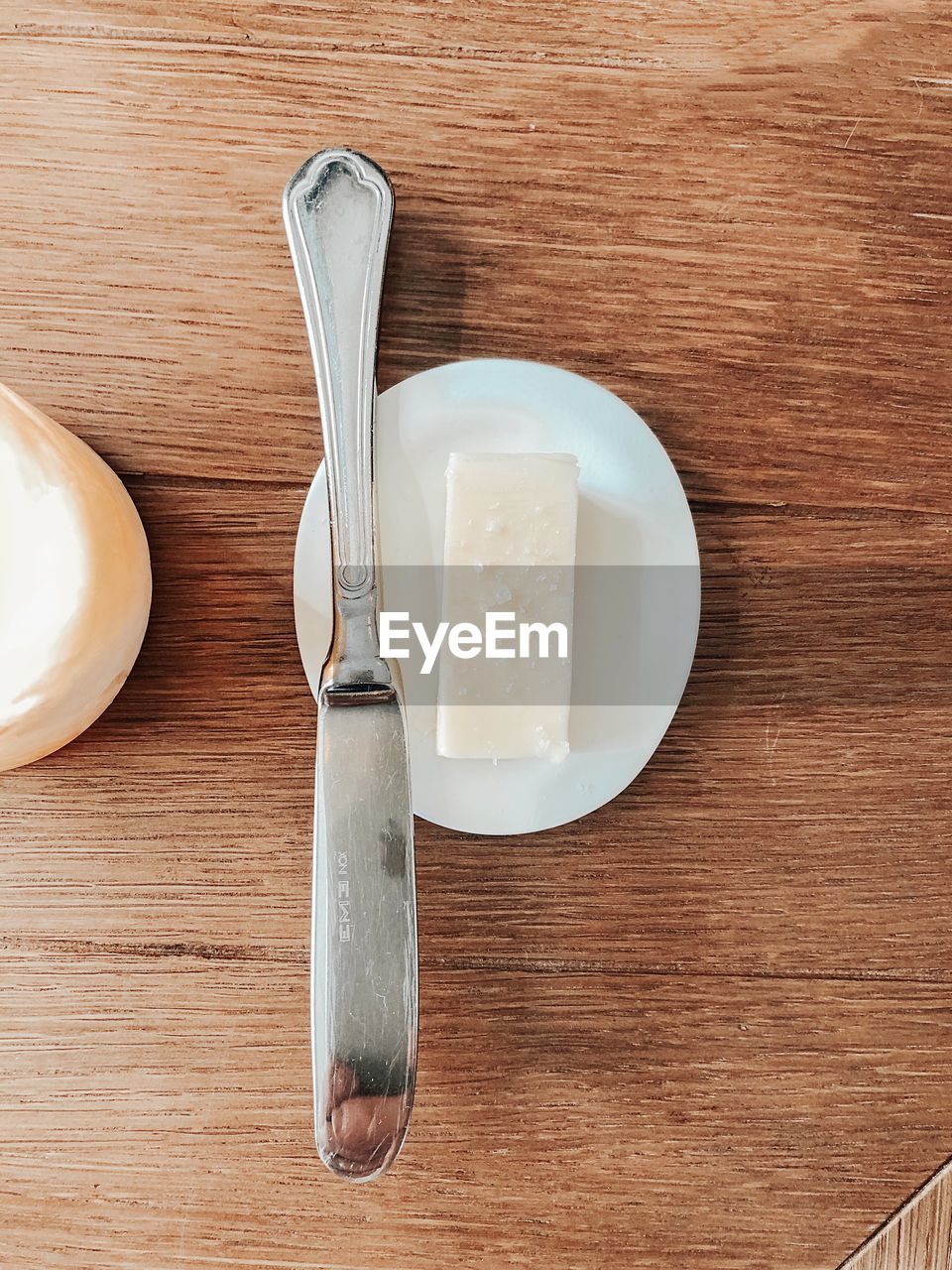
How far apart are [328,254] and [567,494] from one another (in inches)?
6.7

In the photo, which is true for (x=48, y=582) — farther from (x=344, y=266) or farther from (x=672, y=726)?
(x=672, y=726)

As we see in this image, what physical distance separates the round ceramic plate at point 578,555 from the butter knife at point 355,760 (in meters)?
0.02

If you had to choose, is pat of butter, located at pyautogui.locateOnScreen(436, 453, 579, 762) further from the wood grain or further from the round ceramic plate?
the wood grain

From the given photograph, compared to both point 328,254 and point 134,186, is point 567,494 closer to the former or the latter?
point 328,254

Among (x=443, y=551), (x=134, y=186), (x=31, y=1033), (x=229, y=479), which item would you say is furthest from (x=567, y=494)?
(x=31, y=1033)

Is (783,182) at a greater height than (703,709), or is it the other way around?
(783,182)

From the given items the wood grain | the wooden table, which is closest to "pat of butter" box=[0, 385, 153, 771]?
the wooden table

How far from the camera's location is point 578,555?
48 centimetres

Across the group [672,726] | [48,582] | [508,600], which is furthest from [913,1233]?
[48,582]

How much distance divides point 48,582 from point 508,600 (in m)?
0.21

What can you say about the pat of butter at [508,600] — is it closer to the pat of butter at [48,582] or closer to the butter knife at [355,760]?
the butter knife at [355,760]

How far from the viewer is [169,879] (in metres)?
0.50

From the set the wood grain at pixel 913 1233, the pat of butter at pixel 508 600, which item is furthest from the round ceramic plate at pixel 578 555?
the wood grain at pixel 913 1233

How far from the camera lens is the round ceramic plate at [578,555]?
0.47 metres
